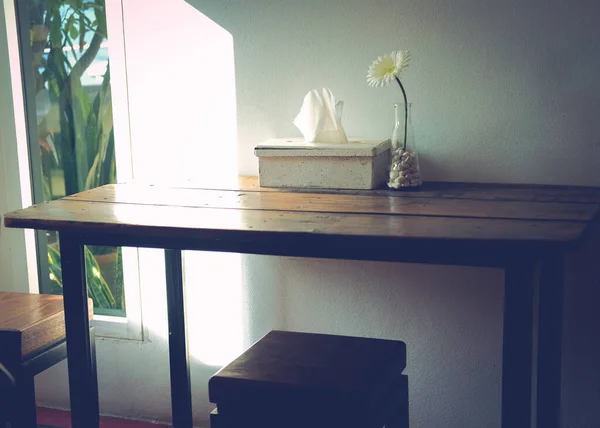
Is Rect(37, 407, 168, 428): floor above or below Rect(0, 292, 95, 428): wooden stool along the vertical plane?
below

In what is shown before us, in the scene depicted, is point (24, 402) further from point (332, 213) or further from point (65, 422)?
point (332, 213)

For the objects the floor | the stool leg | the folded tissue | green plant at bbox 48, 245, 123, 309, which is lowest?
the floor

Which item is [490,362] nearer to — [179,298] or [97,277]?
[179,298]

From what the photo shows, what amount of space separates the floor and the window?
0.98ft

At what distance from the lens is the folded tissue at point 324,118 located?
2107mm

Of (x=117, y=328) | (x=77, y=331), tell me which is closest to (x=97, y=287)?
(x=117, y=328)

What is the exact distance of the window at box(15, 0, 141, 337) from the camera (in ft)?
8.84

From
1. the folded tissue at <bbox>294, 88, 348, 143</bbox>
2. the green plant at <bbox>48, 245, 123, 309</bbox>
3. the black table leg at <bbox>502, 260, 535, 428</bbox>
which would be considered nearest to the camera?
the black table leg at <bbox>502, 260, 535, 428</bbox>

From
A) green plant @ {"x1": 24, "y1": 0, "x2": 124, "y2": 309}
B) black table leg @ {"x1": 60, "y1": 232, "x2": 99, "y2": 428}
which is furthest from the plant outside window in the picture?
black table leg @ {"x1": 60, "y1": 232, "x2": 99, "y2": 428}

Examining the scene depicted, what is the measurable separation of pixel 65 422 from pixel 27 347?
748 millimetres

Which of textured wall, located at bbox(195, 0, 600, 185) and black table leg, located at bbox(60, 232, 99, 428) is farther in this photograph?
textured wall, located at bbox(195, 0, 600, 185)

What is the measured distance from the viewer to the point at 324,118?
6.93 feet

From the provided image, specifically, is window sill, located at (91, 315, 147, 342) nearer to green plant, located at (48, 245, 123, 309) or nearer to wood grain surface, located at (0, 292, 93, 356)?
green plant, located at (48, 245, 123, 309)

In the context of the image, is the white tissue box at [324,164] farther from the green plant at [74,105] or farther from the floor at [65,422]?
the floor at [65,422]
